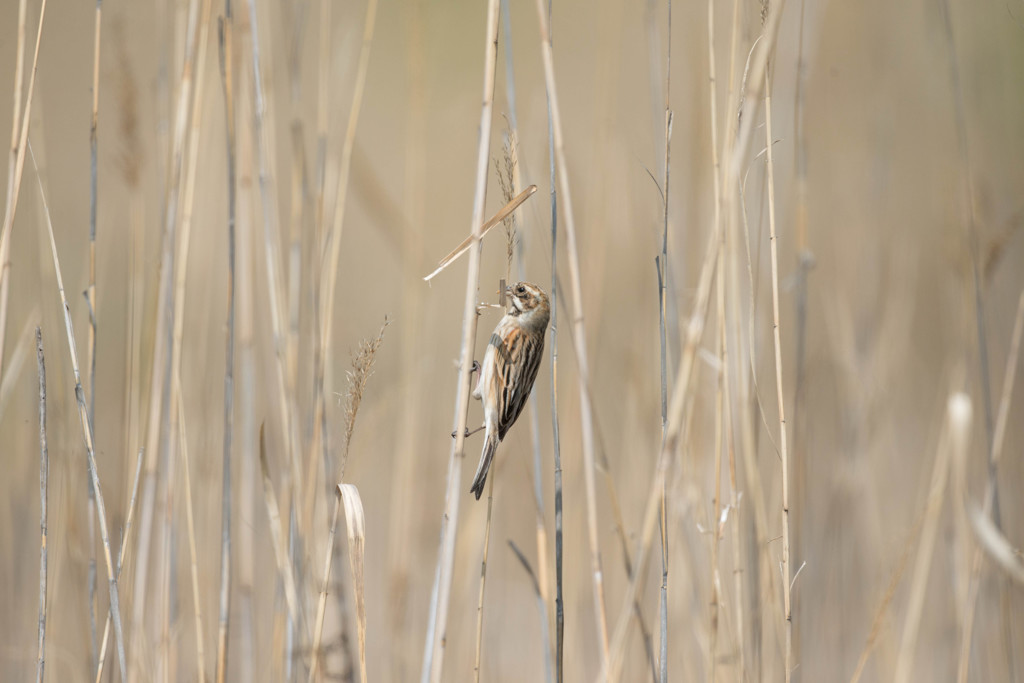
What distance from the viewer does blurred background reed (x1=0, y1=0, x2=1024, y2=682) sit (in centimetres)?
171

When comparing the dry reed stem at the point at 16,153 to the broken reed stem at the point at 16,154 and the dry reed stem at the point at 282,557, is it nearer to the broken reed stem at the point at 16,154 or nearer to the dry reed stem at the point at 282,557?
the broken reed stem at the point at 16,154

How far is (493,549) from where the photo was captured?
3.23 m

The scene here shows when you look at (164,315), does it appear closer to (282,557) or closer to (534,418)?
(282,557)

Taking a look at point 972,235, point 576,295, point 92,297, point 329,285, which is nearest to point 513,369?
point 329,285

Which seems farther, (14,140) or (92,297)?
(92,297)

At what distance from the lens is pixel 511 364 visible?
7.84 feet

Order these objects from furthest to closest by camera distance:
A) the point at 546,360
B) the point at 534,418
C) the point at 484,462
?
the point at 546,360
the point at 484,462
the point at 534,418

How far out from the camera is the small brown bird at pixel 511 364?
7.26 feet

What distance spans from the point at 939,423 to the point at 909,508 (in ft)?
1.38

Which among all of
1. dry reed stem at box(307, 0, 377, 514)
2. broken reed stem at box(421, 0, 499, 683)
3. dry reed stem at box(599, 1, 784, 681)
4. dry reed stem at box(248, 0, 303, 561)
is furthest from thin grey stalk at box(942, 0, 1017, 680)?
dry reed stem at box(248, 0, 303, 561)

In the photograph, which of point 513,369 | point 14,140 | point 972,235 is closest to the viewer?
point 14,140

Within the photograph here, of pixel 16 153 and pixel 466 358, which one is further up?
pixel 16 153

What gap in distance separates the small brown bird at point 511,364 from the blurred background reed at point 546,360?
11 cm

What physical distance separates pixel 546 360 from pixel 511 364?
0.63m
